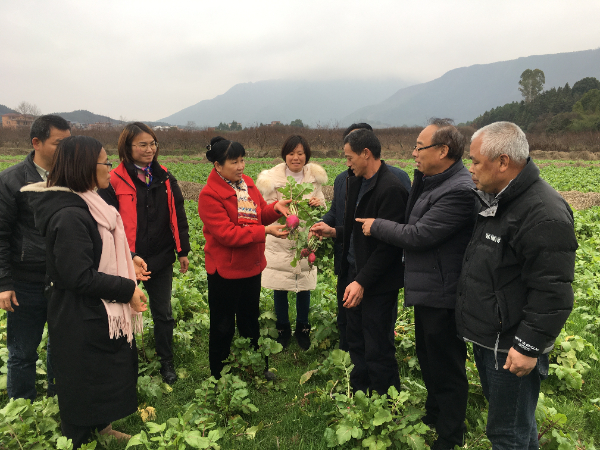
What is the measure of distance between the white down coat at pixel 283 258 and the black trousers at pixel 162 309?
1058 millimetres

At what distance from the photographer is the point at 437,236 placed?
2438mm

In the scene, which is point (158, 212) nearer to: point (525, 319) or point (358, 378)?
point (358, 378)

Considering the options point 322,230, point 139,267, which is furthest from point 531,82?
point 139,267

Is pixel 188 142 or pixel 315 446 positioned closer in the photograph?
pixel 315 446

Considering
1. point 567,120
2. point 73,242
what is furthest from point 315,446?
point 567,120

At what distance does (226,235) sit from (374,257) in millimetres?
1167

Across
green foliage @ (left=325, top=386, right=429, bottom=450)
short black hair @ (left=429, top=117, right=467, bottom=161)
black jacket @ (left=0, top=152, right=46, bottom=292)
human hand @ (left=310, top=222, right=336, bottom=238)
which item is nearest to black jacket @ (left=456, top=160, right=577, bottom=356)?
short black hair @ (left=429, top=117, right=467, bottom=161)

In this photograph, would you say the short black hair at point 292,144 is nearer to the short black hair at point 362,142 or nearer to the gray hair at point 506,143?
the short black hair at point 362,142

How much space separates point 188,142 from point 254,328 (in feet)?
146

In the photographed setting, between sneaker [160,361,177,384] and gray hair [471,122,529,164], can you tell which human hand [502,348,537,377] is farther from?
sneaker [160,361,177,384]

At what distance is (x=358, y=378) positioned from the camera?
3.30m

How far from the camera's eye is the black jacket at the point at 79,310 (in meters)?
2.17

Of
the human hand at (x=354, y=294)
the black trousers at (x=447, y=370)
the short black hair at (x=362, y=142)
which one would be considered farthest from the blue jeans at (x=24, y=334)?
the black trousers at (x=447, y=370)

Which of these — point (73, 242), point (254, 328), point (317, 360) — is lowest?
point (317, 360)
